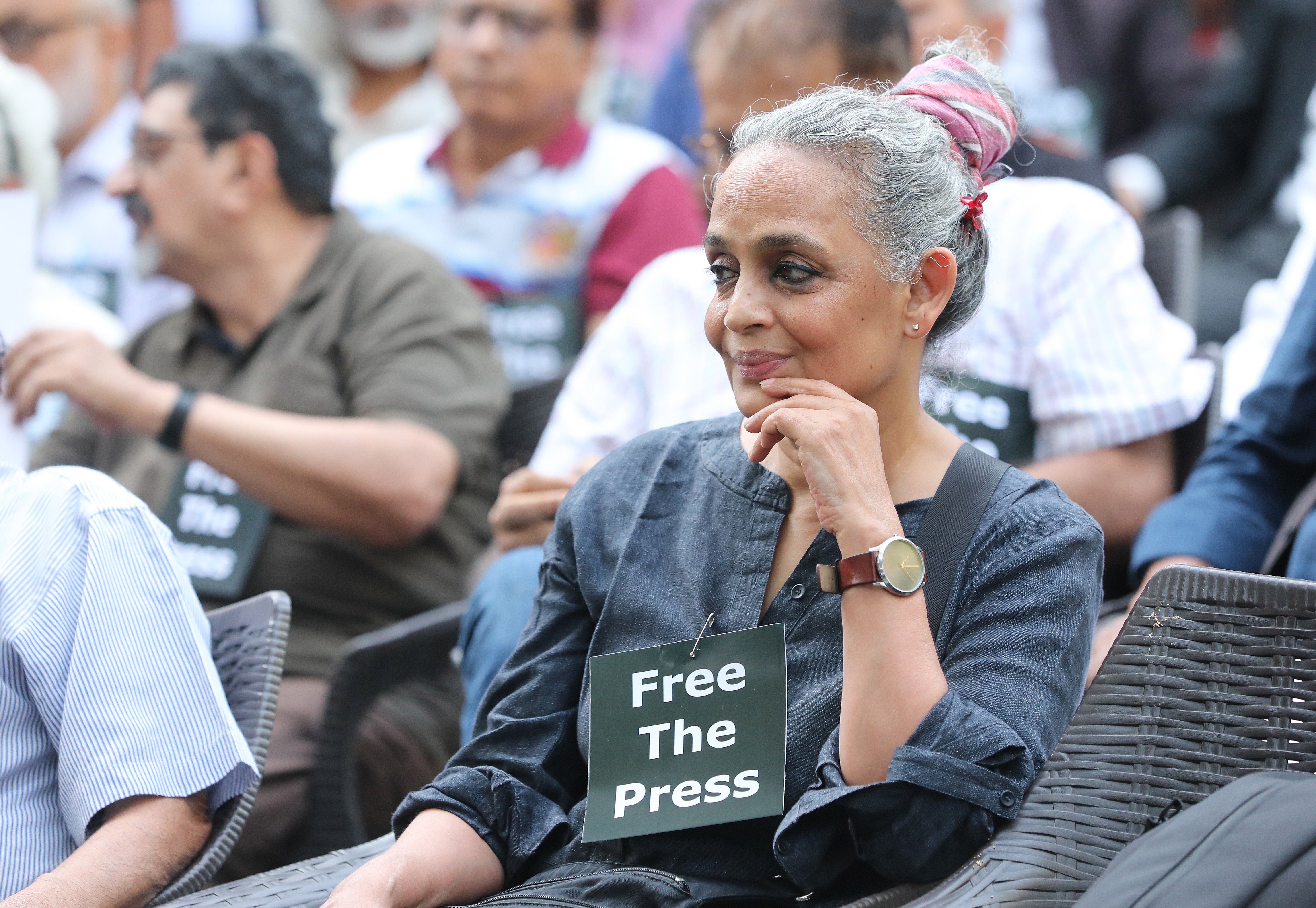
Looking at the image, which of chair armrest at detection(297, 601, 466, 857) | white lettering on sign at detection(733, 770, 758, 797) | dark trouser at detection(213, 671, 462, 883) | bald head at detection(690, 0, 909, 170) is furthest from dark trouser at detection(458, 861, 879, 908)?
bald head at detection(690, 0, 909, 170)

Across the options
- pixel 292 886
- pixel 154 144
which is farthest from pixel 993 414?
pixel 154 144

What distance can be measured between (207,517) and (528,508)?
1043mm

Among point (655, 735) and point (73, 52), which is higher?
point (73, 52)

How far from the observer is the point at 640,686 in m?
1.76

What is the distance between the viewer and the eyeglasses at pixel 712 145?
2.75 metres

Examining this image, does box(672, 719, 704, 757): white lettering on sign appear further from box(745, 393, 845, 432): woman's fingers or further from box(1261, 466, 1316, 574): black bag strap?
box(1261, 466, 1316, 574): black bag strap

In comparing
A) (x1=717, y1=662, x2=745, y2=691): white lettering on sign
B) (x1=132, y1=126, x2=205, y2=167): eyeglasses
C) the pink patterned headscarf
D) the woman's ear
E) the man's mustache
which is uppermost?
the pink patterned headscarf

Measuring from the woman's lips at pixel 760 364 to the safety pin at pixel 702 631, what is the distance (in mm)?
297

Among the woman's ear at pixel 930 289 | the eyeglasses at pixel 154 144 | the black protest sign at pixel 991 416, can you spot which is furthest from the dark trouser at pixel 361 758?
the woman's ear at pixel 930 289

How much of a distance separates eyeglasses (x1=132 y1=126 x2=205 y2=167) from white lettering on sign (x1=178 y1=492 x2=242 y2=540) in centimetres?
86

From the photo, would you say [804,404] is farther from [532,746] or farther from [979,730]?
[532,746]

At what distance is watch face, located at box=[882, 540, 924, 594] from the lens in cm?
158

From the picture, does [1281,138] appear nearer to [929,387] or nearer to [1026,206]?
[1026,206]

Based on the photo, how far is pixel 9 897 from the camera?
170cm
